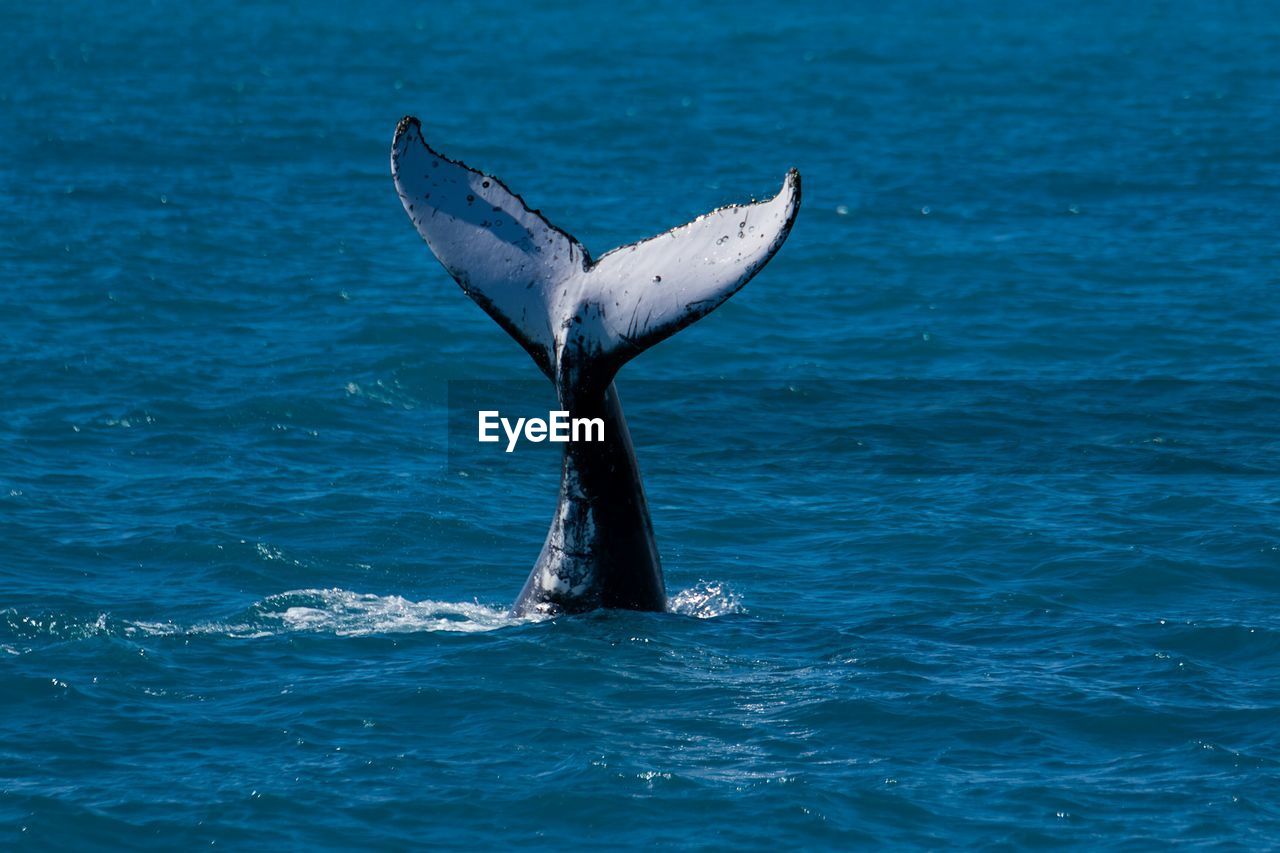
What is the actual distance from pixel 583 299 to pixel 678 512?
716 centimetres

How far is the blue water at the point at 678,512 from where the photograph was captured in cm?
1444

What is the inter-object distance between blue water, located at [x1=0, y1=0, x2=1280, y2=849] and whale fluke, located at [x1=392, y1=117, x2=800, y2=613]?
73 centimetres

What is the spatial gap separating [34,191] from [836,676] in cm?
3092

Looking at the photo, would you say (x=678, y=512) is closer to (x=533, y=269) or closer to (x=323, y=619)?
(x=323, y=619)

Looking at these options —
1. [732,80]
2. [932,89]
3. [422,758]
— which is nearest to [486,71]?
[732,80]

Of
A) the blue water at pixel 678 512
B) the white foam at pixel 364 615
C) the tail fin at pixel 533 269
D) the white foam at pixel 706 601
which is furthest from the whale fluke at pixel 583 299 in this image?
the white foam at pixel 706 601

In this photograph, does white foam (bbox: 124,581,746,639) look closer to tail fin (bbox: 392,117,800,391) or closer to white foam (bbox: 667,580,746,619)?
white foam (bbox: 667,580,746,619)

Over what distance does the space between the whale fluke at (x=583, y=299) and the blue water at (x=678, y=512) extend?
28.7 inches

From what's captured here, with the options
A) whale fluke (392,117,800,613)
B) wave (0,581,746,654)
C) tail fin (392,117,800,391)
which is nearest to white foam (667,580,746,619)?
wave (0,581,746,654)

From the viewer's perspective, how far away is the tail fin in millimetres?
15172

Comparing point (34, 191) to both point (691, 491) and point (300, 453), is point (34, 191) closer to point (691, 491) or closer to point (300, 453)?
point (300, 453)

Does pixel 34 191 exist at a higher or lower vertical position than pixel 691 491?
higher

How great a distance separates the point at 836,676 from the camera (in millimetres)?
16375

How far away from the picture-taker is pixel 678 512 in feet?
73.1
